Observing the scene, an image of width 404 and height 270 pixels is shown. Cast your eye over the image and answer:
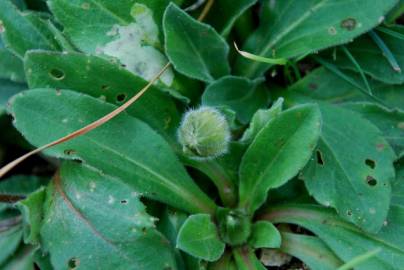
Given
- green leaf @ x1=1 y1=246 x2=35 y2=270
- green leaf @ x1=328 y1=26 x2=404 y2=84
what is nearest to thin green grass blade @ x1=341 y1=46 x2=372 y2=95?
green leaf @ x1=328 y1=26 x2=404 y2=84

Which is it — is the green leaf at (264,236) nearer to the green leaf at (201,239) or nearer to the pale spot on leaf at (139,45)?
the green leaf at (201,239)

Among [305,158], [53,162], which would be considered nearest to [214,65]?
[305,158]

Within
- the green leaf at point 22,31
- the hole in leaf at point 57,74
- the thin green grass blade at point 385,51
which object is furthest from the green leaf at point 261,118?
the green leaf at point 22,31

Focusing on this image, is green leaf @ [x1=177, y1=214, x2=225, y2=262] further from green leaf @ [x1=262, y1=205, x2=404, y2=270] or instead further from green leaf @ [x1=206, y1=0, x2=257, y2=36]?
green leaf @ [x1=206, y1=0, x2=257, y2=36]

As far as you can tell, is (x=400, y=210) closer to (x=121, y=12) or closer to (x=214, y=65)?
(x=214, y=65)

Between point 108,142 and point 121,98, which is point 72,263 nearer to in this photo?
point 108,142

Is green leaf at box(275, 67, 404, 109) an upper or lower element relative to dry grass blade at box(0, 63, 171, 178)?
upper
